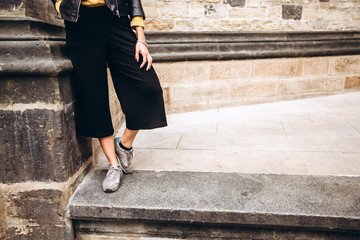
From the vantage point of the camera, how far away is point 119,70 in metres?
1.89

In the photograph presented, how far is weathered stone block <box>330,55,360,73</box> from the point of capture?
15.0 ft

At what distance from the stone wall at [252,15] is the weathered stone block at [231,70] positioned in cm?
43

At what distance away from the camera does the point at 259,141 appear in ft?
9.18

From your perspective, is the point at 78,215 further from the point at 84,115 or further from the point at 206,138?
the point at 206,138

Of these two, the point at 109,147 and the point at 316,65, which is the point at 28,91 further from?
the point at 316,65

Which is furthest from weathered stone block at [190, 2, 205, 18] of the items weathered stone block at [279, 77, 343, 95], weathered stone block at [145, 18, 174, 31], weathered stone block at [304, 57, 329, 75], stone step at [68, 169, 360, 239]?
stone step at [68, 169, 360, 239]

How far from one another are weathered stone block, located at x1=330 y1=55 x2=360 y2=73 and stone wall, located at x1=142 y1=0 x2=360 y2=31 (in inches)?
16.3

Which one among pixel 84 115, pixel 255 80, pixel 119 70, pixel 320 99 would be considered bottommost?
pixel 320 99

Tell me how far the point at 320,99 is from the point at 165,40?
2.30 m

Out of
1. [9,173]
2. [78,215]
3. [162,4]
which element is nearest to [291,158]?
[78,215]

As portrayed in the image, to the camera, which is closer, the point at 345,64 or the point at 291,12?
the point at 291,12

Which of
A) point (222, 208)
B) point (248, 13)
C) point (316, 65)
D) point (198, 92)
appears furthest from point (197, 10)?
point (222, 208)

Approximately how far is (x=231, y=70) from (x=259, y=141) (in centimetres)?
154

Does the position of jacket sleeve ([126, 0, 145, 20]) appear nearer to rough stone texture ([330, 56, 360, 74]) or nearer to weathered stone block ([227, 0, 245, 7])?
weathered stone block ([227, 0, 245, 7])
